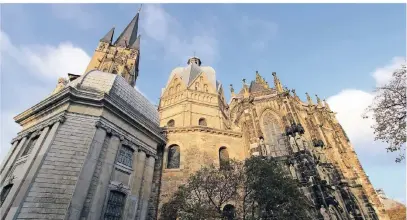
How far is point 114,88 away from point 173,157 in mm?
7243

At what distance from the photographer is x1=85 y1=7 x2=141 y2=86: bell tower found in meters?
29.3

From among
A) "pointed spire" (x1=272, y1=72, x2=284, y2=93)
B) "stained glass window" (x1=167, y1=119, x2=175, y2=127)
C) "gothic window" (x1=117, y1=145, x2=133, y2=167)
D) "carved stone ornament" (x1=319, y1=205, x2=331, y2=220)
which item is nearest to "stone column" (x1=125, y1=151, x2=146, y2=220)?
Answer: "gothic window" (x1=117, y1=145, x2=133, y2=167)

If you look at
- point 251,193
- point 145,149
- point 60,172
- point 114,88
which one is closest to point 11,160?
point 60,172

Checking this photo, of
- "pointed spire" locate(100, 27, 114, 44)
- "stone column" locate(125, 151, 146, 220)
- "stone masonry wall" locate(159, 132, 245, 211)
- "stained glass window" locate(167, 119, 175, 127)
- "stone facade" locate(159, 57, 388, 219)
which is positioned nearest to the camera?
"stone column" locate(125, 151, 146, 220)

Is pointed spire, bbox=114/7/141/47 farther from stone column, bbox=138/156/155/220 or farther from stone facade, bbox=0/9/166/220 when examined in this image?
stone column, bbox=138/156/155/220

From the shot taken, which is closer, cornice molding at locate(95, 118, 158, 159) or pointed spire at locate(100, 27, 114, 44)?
cornice molding at locate(95, 118, 158, 159)

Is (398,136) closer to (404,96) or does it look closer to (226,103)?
(404,96)

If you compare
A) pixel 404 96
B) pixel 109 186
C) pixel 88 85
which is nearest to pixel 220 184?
pixel 109 186

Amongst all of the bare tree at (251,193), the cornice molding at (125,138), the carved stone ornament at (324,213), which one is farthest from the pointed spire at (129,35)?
the carved stone ornament at (324,213)

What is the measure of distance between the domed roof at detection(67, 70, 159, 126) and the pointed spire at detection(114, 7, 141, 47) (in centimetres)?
1887

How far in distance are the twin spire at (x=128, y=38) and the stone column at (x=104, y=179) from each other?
24.6 m

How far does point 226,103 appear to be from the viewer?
99.1 feet

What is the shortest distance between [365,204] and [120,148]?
2144 centimetres

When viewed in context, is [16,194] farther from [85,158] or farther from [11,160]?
[11,160]
